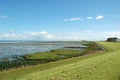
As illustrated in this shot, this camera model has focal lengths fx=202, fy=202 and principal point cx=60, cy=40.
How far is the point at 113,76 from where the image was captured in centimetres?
1808

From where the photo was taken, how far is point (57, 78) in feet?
56.8

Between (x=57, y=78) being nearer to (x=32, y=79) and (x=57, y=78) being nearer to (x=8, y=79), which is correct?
(x=32, y=79)

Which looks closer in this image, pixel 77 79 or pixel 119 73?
pixel 77 79

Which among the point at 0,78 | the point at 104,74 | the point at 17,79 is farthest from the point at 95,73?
the point at 0,78

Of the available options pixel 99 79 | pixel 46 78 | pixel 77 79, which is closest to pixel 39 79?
pixel 46 78

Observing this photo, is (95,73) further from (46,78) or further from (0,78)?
(0,78)

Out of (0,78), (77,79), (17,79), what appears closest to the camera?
(77,79)

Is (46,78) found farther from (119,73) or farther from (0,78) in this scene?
(119,73)

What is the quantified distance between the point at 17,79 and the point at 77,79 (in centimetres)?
595

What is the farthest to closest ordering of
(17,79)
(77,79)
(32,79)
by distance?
(17,79) → (32,79) → (77,79)

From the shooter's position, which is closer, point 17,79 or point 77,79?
point 77,79

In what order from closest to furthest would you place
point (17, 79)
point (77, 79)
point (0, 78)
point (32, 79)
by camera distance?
point (77, 79) < point (32, 79) < point (17, 79) < point (0, 78)

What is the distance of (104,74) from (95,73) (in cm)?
89

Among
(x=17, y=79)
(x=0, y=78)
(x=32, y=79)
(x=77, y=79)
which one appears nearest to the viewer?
(x=77, y=79)
